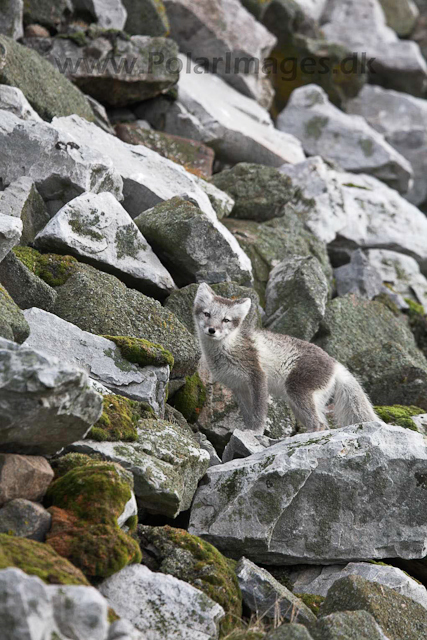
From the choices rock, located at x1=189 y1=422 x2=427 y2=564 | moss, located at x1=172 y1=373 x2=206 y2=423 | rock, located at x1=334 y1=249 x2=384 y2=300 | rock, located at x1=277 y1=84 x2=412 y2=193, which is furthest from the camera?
rock, located at x1=277 y1=84 x2=412 y2=193

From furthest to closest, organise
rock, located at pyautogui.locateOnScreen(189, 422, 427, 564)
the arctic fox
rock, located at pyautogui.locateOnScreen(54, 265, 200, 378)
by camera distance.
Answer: the arctic fox, rock, located at pyautogui.locateOnScreen(54, 265, 200, 378), rock, located at pyautogui.locateOnScreen(189, 422, 427, 564)

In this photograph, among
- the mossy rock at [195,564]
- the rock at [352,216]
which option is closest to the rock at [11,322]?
the mossy rock at [195,564]

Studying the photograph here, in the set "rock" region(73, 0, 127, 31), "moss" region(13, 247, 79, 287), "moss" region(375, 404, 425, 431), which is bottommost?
"moss" region(375, 404, 425, 431)

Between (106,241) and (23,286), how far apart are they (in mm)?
2208

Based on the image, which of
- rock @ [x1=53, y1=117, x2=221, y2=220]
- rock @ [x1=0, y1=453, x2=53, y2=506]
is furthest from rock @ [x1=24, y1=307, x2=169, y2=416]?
rock @ [x1=53, y1=117, x2=221, y2=220]

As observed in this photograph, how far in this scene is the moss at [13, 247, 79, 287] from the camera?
371 inches

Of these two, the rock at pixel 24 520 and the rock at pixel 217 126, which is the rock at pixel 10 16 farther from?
the rock at pixel 24 520

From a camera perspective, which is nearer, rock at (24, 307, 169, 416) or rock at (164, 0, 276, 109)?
rock at (24, 307, 169, 416)

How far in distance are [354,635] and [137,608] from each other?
1.73 m

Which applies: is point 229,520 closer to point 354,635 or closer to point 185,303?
point 354,635

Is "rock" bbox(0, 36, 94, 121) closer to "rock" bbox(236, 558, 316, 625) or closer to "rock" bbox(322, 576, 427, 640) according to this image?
"rock" bbox(236, 558, 316, 625)

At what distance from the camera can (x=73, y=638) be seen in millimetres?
4238

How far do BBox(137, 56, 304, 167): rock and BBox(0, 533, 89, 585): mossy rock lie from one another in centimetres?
1347

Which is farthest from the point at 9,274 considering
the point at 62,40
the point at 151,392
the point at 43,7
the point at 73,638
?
the point at 43,7
